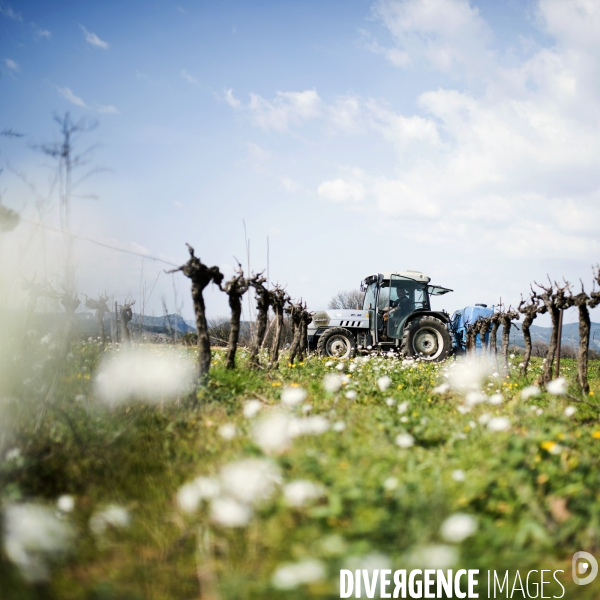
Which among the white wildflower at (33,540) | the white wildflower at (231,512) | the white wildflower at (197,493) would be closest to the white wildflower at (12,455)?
the white wildflower at (33,540)

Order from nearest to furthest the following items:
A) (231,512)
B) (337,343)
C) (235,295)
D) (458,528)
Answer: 1. (458,528)
2. (231,512)
3. (235,295)
4. (337,343)

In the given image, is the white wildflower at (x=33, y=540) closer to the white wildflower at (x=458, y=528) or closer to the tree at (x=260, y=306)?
the white wildflower at (x=458, y=528)

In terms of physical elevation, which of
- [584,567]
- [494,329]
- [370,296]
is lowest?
[584,567]

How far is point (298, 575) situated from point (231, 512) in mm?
461

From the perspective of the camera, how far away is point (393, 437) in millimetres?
3377

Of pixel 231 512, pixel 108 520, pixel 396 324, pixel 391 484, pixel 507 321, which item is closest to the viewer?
pixel 231 512

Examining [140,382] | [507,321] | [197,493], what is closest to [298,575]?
[197,493]

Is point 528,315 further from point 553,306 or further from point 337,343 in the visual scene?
point 337,343

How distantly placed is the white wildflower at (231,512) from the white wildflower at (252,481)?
0.06 meters

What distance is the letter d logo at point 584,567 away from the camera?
214cm

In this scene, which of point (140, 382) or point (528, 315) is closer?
point (140, 382)

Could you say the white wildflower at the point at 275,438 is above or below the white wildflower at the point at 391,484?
above

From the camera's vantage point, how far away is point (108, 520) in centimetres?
241

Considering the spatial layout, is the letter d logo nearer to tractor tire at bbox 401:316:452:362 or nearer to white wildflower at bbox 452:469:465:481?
white wildflower at bbox 452:469:465:481
